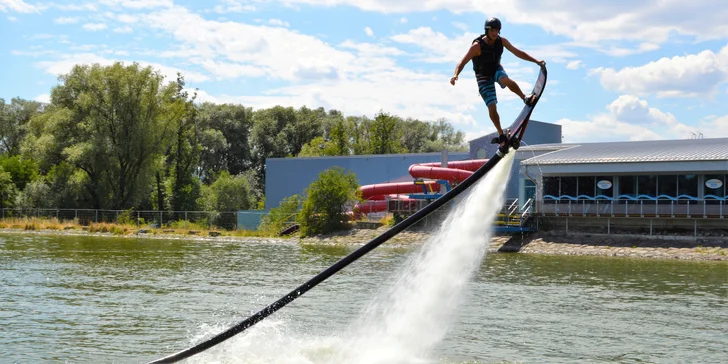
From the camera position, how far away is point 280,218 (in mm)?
65125

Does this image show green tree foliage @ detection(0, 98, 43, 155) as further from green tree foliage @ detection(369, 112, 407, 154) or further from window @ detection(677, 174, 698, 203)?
window @ detection(677, 174, 698, 203)

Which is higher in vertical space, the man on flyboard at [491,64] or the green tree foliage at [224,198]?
the man on flyboard at [491,64]

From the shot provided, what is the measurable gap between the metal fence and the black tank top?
2256 inches

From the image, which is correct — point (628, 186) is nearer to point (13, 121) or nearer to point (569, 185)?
point (569, 185)

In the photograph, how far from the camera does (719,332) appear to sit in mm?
21109

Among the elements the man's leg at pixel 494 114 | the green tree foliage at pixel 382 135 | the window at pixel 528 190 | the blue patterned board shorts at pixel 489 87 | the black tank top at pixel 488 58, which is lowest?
the window at pixel 528 190

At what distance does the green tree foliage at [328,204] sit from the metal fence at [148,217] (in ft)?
28.8

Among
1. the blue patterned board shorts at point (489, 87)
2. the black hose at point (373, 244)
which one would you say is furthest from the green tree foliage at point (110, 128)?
the blue patterned board shorts at point (489, 87)

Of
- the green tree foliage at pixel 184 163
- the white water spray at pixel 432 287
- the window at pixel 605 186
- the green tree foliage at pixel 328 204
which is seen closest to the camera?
the white water spray at pixel 432 287

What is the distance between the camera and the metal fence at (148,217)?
69.8m

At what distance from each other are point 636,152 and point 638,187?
295cm

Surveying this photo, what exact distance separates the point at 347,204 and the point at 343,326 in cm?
4033

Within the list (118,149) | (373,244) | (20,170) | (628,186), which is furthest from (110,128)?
(373,244)

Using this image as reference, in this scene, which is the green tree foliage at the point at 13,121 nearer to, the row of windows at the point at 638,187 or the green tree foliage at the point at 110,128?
the green tree foliage at the point at 110,128
